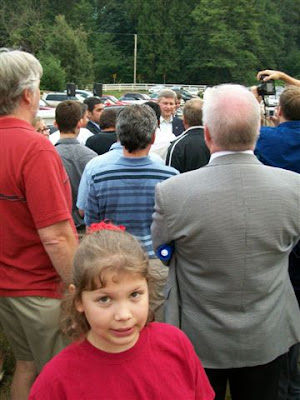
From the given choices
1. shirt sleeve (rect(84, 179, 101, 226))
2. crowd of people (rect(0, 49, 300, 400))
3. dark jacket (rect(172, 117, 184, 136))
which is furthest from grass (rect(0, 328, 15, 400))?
dark jacket (rect(172, 117, 184, 136))

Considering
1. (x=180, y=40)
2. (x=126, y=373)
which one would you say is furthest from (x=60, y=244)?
(x=180, y=40)

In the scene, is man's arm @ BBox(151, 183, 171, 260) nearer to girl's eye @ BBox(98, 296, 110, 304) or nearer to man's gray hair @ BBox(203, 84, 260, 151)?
man's gray hair @ BBox(203, 84, 260, 151)

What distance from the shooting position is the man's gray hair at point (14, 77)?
2.17m

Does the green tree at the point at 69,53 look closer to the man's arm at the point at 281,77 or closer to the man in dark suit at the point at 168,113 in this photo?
the man in dark suit at the point at 168,113

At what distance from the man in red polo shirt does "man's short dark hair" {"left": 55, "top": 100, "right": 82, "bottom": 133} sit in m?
1.76

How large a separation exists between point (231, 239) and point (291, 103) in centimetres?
138

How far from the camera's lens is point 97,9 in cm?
6825

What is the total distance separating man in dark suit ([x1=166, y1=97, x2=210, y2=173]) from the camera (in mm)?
4277

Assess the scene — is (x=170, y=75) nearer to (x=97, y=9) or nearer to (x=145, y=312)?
(x=97, y=9)

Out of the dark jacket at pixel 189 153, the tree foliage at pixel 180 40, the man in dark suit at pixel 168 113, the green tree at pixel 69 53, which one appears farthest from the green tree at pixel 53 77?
the dark jacket at pixel 189 153

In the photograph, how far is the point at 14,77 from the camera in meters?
2.17

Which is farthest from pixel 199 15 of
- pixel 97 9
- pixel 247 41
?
pixel 97 9

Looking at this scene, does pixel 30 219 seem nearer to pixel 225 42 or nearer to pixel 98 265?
pixel 98 265

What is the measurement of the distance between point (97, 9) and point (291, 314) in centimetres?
7164
